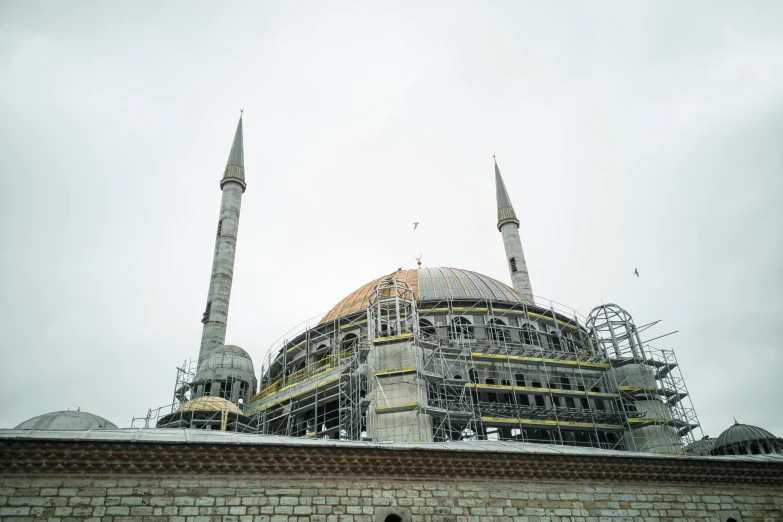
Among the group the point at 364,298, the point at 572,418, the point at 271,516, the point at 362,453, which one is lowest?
the point at 271,516

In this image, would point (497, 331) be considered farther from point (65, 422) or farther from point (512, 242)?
point (65, 422)

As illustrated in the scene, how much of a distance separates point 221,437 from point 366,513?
A: 3.48 m

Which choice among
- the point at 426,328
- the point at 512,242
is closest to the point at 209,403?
the point at 426,328

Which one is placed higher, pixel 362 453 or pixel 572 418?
pixel 572 418

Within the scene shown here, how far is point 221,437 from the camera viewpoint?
12523 millimetres

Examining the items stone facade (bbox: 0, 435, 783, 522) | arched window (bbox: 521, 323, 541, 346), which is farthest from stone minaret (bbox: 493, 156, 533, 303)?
stone facade (bbox: 0, 435, 783, 522)

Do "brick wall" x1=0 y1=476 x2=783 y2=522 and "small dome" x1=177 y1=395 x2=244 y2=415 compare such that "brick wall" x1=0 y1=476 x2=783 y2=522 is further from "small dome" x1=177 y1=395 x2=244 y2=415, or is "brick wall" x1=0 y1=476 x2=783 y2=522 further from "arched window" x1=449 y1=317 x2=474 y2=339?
"small dome" x1=177 y1=395 x2=244 y2=415

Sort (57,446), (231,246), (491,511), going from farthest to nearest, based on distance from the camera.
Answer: (231,246) < (491,511) < (57,446)

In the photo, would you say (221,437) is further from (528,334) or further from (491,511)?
(528,334)

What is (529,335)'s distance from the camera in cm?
3194

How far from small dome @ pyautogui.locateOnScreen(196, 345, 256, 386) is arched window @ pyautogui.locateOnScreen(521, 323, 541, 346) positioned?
16.0 metres

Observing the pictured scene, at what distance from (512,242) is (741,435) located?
20.1 m

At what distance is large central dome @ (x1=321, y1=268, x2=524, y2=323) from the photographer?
33375 millimetres

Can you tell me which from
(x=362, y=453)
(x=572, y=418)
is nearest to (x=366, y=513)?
(x=362, y=453)
